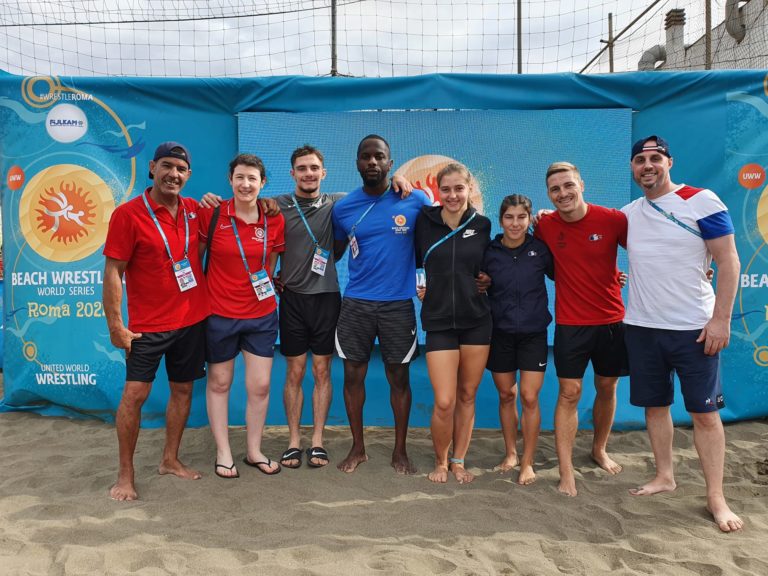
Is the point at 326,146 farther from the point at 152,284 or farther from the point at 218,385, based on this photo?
the point at 218,385

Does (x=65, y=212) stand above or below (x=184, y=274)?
above

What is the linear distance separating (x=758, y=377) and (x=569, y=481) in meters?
2.05

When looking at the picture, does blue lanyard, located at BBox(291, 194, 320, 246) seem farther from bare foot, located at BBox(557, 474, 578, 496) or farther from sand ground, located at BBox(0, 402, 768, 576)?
bare foot, located at BBox(557, 474, 578, 496)

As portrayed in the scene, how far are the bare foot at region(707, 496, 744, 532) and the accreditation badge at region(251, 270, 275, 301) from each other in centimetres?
253

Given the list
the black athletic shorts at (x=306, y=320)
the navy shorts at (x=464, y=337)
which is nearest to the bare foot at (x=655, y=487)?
the navy shorts at (x=464, y=337)

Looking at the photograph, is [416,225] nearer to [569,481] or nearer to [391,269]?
[391,269]

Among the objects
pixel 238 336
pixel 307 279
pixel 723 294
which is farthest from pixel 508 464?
pixel 238 336

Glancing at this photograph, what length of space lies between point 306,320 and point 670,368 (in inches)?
79.1

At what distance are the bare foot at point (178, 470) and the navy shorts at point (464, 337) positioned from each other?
5.17 ft

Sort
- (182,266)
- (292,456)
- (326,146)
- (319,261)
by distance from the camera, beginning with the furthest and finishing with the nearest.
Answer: (326,146), (292,456), (319,261), (182,266)

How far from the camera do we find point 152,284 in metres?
2.90

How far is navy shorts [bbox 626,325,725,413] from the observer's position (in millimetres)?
2660

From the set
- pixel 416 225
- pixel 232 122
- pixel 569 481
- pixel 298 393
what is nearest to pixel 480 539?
pixel 569 481

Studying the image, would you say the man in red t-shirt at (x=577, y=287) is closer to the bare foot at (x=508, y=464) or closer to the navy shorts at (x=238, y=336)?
the bare foot at (x=508, y=464)
